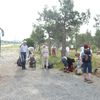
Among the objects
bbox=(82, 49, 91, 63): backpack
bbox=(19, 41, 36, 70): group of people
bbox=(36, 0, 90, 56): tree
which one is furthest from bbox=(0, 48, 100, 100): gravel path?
bbox=(36, 0, 90, 56): tree

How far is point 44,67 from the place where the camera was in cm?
2541

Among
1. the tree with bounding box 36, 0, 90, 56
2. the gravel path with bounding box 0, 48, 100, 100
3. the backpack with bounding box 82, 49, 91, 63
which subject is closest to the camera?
the gravel path with bounding box 0, 48, 100, 100

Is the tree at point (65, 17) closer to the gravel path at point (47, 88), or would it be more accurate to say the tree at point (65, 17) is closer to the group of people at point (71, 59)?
the group of people at point (71, 59)

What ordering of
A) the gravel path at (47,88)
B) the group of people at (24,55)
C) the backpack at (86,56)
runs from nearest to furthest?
the gravel path at (47,88) → the backpack at (86,56) → the group of people at (24,55)

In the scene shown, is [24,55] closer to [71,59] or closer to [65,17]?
[71,59]

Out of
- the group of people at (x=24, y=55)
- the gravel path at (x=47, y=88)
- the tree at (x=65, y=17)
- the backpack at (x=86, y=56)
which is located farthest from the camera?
the tree at (x=65, y=17)

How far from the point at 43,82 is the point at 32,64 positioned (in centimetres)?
856

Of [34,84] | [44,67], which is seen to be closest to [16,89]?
[34,84]

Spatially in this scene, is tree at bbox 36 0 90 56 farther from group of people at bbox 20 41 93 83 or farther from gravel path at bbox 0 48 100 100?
gravel path at bbox 0 48 100 100

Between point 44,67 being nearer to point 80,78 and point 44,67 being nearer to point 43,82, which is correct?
point 80,78

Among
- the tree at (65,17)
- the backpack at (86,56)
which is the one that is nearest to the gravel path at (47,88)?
the backpack at (86,56)

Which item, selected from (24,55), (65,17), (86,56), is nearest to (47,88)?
(86,56)

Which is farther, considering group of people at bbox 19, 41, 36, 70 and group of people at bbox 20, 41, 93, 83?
group of people at bbox 19, 41, 36, 70

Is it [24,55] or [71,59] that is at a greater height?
[24,55]
